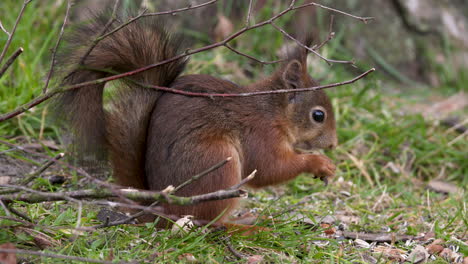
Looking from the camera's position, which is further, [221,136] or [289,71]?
[289,71]

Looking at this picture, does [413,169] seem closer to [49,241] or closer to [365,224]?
[365,224]

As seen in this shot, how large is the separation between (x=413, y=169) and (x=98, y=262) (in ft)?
8.13

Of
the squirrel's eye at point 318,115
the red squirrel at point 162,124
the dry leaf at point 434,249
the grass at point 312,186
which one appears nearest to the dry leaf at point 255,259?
the grass at point 312,186

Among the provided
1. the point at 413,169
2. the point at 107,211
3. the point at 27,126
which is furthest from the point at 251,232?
the point at 413,169

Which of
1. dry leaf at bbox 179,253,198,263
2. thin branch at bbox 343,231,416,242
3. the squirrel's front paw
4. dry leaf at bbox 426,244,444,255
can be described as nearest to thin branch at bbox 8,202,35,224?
dry leaf at bbox 179,253,198,263

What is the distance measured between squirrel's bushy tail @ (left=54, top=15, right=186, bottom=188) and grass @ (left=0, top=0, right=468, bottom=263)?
24 centimetres

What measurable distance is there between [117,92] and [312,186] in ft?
4.29

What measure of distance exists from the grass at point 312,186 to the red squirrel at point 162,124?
20 cm

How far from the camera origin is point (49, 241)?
1965 mm

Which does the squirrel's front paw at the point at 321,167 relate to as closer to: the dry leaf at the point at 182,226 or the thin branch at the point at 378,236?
the thin branch at the point at 378,236

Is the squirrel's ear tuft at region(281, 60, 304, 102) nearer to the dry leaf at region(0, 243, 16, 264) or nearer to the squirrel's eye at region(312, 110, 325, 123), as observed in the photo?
the squirrel's eye at region(312, 110, 325, 123)

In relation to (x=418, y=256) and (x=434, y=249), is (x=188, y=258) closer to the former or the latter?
(x=418, y=256)

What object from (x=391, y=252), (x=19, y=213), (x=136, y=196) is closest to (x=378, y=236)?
(x=391, y=252)

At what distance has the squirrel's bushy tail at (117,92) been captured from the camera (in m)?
2.20
